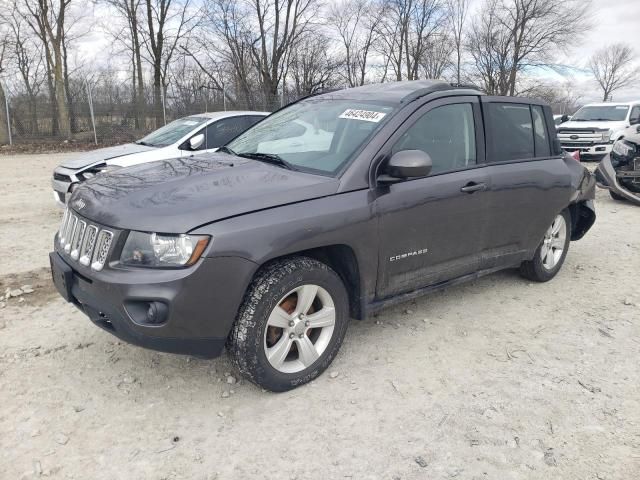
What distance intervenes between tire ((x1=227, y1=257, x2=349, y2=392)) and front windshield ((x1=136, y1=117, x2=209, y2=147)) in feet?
17.8

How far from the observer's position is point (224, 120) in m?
8.06

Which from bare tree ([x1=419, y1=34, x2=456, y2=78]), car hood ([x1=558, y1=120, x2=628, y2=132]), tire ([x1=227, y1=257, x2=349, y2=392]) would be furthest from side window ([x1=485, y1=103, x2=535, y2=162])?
bare tree ([x1=419, y1=34, x2=456, y2=78])

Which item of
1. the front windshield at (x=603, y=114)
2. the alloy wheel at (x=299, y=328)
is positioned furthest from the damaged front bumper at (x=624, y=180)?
the front windshield at (x=603, y=114)

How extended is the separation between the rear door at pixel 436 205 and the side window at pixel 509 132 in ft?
0.49

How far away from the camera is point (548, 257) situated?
488cm

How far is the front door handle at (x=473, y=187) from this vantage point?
3.69 m

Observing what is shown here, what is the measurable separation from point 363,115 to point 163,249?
173cm

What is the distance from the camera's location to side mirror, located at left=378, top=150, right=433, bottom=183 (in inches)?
122

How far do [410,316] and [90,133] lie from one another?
1929 centimetres

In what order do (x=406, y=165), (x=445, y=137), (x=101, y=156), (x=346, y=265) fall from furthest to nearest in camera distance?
(x=101, y=156) → (x=445, y=137) → (x=346, y=265) → (x=406, y=165)

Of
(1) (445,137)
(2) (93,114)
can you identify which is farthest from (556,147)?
(2) (93,114)

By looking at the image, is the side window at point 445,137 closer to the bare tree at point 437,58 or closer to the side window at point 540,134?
the side window at point 540,134

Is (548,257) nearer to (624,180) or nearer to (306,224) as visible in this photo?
(306,224)

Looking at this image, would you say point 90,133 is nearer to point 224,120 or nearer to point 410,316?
point 224,120
